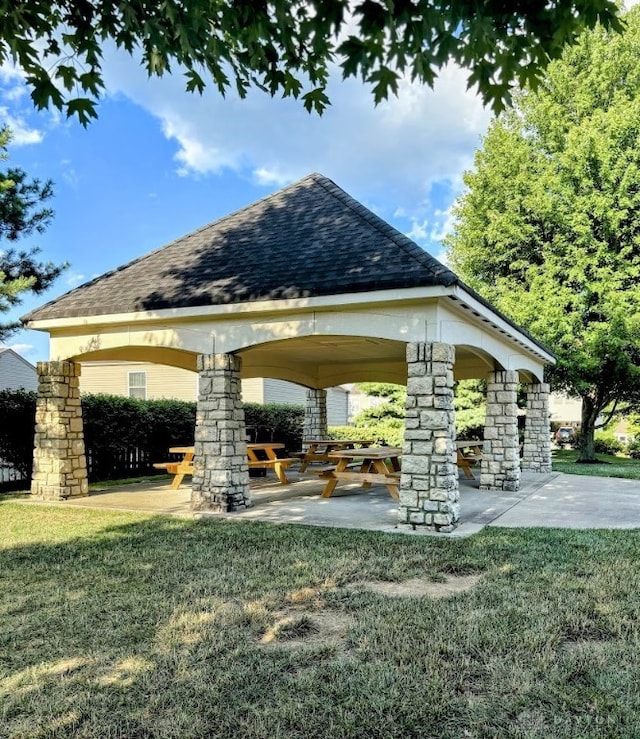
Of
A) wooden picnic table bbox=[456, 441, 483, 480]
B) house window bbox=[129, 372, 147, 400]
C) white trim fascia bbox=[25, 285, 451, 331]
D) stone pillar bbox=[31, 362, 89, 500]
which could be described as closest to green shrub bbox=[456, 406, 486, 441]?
wooden picnic table bbox=[456, 441, 483, 480]

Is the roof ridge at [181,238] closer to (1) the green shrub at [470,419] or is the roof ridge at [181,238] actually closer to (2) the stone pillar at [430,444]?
(2) the stone pillar at [430,444]

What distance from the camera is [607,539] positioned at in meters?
6.97

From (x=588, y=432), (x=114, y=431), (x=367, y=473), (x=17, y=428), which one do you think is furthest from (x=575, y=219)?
(x=17, y=428)

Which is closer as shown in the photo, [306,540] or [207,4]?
[207,4]

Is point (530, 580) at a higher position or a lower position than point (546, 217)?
lower

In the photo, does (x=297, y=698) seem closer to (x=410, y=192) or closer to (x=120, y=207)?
(x=410, y=192)

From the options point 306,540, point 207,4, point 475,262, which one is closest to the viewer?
point 207,4

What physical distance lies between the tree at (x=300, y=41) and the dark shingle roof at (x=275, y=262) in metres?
3.33

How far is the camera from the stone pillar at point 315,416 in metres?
18.2

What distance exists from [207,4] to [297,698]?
417cm

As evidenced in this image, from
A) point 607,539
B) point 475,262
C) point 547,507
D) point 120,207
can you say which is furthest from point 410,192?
point 607,539

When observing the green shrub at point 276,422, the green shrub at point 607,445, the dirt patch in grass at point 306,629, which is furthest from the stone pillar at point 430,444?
the green shrub at point 607,445

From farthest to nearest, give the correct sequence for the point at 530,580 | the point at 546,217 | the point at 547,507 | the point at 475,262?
the point at 475,262, the point at 546,217, the point at 547,507, the point at 530,580

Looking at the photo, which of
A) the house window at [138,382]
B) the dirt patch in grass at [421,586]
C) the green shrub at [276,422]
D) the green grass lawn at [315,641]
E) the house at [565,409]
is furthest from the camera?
the house at [565,409]
